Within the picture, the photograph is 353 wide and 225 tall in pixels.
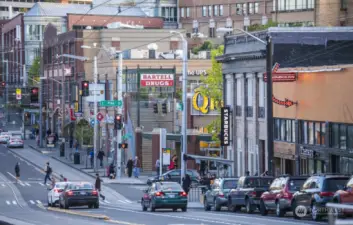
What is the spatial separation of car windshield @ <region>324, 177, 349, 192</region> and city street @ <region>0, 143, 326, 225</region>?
1306 mm

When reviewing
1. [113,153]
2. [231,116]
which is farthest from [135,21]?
[231,116]

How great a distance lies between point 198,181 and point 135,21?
72177 mm

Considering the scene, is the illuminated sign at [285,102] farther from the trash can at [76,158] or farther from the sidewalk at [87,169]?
the trash can at [76,158]

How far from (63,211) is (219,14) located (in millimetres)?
101829

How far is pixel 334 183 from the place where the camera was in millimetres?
34906

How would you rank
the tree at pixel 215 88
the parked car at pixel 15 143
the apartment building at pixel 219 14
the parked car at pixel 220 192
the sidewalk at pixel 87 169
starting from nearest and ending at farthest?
the parked car at pixel 220 192 < the sidewalk at pixel 87 169 < the tree at pixel 215 88 < the parked car at pixel 15 143 < the apartment building at pixel 219 14

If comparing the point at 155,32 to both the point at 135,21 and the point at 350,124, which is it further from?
the point at 350,124

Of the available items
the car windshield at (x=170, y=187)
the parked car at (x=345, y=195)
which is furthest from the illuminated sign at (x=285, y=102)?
the parked car at (x=345, y=195)

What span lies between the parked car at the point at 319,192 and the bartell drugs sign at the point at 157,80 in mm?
47076

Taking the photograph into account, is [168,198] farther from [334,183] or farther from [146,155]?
[146,155]

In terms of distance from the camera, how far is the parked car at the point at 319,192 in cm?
3438

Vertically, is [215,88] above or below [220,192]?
above

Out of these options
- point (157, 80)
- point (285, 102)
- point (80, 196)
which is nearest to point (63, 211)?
point (80, 196)

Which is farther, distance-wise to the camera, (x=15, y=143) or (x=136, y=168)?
(x=15, y=143)
